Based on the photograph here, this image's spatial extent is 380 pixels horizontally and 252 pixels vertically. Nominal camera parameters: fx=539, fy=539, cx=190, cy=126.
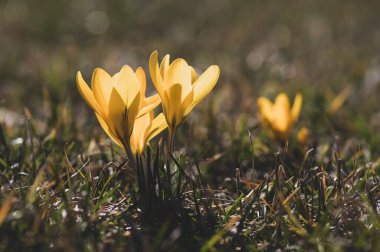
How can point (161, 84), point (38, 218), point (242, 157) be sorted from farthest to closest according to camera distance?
point (242, 157) < point (161, 84) < point (38, 218)

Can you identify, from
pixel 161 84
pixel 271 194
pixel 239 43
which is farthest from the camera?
pixel 239 43

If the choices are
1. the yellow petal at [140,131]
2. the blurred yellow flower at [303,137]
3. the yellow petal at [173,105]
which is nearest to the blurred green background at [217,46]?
the blurred yellow flower at [303,137]

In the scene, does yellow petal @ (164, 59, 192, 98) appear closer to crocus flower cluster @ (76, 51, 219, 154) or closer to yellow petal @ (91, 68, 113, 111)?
crocus flower cluster @ (76, 51, 219, 154)

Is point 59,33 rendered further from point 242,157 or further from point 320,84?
point 242,157

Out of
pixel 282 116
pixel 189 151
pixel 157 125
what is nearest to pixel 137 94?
pixel 157 125

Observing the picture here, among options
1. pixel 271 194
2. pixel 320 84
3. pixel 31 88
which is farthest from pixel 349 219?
pixel 31 88

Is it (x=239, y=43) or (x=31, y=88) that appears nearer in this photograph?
(x=31, y=88)

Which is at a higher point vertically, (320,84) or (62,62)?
(62,62)

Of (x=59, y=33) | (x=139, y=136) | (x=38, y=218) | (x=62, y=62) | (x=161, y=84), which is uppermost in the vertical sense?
(x=59, y=33)

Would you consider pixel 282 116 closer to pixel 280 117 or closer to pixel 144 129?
pixel 280 117
